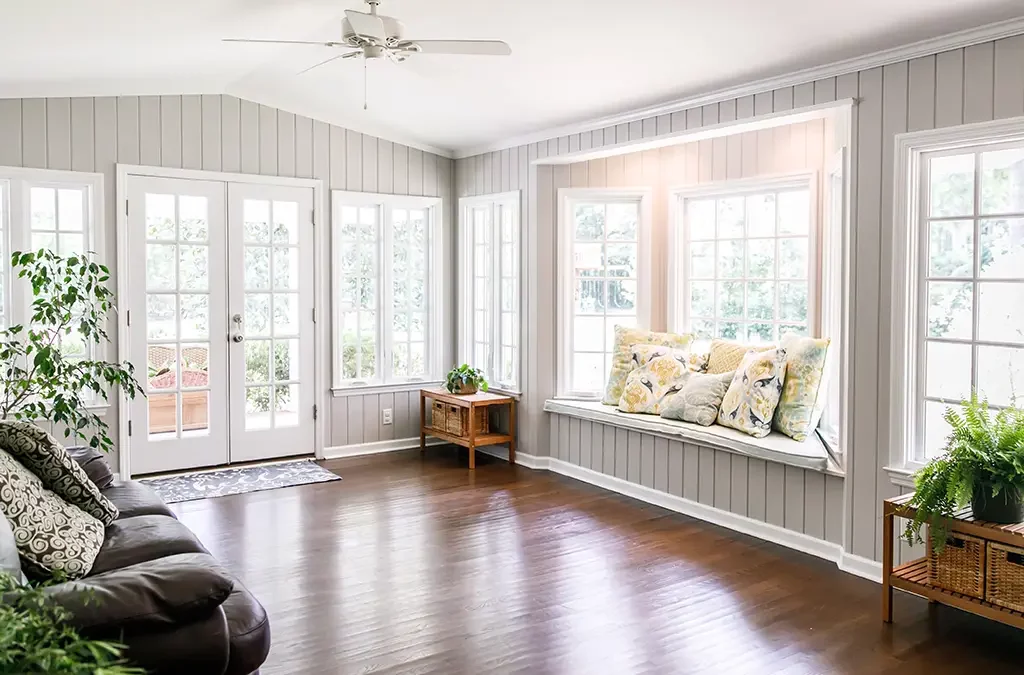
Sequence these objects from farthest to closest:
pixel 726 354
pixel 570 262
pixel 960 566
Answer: pixel 570 262
pixel 726 354
pixel 960 566

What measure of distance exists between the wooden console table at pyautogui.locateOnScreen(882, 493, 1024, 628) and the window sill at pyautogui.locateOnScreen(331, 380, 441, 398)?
4.09m

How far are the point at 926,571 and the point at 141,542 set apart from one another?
2.98 metres

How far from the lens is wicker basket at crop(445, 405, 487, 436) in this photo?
241 inches

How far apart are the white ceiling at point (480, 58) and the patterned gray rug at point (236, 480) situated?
2.56 m

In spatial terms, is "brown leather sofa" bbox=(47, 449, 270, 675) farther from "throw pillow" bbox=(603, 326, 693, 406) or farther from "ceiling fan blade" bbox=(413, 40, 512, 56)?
"throw pillow" bbox=(603, 326, 693, 406)

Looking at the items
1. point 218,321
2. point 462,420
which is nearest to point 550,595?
point 462,420

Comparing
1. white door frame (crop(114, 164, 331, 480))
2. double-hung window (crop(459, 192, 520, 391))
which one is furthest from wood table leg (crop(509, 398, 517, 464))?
white door frame (crop(114, 164, 331, 480))

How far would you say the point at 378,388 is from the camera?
21.4 ft

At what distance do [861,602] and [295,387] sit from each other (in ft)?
13.7

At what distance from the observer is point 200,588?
2.00 meters

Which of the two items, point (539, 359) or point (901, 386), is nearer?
point (901, 386)

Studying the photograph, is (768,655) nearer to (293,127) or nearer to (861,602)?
(861,602)

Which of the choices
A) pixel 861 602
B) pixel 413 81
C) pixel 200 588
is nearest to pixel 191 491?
pixel 413 81

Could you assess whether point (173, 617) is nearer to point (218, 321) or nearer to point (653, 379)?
point (653, 379)
